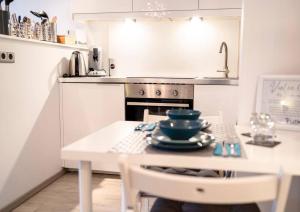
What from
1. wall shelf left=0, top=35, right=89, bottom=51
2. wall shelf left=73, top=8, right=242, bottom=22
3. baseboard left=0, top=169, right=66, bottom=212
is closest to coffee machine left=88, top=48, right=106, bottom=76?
wall shelf left=0, top=35, right=89, bottom=51

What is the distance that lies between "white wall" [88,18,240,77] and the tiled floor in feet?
4.12

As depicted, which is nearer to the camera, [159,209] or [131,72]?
[159,209]

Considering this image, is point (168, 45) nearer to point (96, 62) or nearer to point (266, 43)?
point (96, 62)

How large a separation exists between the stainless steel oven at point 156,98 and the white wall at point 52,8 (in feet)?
4.73

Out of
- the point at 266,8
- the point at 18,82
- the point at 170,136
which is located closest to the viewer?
the point at 170,136

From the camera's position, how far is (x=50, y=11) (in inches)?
152

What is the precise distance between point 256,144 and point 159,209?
1.58 feet

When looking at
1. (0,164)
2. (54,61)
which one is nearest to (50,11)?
(54,61)

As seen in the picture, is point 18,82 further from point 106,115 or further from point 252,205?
point 252,205

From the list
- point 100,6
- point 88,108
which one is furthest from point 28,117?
point 100,6

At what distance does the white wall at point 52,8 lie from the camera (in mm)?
3787

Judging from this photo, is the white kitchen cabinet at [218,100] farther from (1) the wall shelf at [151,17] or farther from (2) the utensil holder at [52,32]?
(2) the utensil holder at [52,32]

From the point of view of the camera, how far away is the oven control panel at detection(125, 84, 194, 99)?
2738 mm

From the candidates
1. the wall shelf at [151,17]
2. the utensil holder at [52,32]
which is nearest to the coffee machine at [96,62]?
the wall shelf at [151,17]
